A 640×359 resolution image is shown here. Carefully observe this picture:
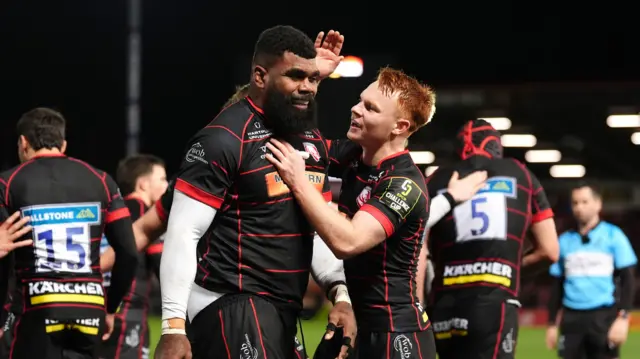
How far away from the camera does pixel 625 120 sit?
97.9 ft

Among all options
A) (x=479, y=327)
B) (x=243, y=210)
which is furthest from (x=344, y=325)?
(x=479, y=327)

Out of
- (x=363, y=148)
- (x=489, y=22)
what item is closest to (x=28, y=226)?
(x=363, y=148)

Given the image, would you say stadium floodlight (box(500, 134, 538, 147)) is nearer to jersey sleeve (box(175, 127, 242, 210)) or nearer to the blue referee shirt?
the blue referee shirt

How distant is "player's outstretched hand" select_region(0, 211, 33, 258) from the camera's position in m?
5.83

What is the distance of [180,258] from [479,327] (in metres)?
3.38

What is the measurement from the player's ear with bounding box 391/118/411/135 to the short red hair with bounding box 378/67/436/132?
31 millimetres

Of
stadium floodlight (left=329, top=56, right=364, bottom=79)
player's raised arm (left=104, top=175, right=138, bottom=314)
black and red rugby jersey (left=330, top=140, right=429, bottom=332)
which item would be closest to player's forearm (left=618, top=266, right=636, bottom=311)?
black and red rugby jersey (left=330, top=140, right=429, bottom=332)

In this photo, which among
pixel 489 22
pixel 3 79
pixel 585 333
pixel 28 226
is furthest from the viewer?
pixel 3 79

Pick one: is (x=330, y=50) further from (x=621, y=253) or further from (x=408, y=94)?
(x=621, y=253)

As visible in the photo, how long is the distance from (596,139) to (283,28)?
2812cm

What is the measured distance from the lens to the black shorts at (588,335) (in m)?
9.68

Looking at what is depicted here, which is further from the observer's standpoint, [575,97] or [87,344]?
[575,97]

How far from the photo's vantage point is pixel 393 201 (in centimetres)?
464

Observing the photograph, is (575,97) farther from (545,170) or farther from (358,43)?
(358,43)
